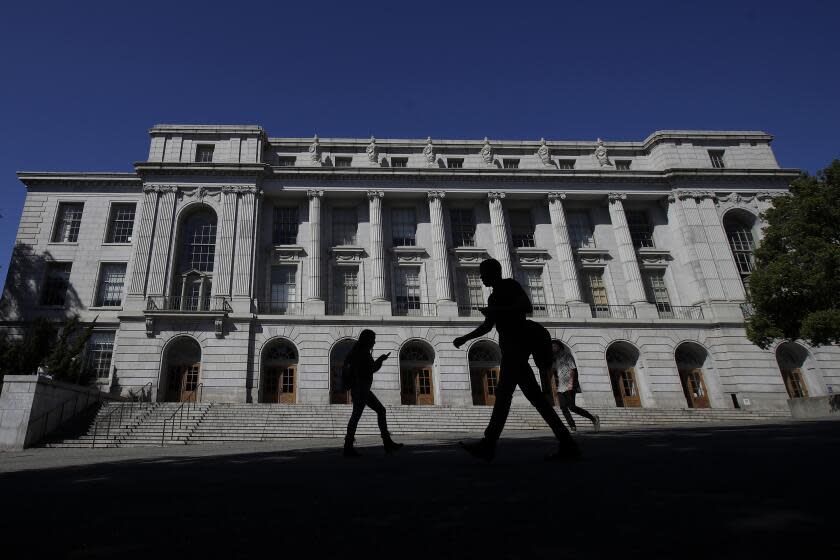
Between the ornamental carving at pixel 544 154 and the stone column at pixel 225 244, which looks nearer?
the stone column at pixel 225 244

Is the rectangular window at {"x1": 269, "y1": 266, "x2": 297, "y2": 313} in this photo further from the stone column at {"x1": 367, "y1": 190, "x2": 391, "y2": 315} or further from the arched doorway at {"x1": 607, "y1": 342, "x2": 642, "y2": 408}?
the arched doorway at {"x1": 607, "y1": 342, "x2": 642, "y2": 408}

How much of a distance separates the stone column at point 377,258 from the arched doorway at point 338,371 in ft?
8.05

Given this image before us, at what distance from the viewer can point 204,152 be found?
94.6 ft

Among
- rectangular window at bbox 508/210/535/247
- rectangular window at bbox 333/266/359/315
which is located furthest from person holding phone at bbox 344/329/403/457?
rectangular window at bbox 508/210/535/247

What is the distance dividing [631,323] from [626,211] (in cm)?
904

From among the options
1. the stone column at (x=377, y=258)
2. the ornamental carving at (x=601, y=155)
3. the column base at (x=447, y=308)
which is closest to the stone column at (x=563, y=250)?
the ornamental carving at (x=601, y=155)

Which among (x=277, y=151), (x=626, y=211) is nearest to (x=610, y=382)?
(x=626, y=211)

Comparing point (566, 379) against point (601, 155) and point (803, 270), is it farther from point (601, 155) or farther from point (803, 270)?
point (601, 155)

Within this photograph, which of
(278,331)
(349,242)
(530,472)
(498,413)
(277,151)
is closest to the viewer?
(530,472)

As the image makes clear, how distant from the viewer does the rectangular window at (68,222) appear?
27891 mm

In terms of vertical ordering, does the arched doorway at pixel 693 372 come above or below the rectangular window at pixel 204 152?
below

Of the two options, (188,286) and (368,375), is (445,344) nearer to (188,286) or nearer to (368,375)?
(188,286)

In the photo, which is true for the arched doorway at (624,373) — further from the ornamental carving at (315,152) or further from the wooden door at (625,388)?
the ornamental carving at (315,152)

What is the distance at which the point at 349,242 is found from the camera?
28734 mm
